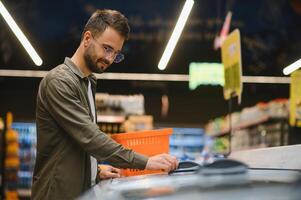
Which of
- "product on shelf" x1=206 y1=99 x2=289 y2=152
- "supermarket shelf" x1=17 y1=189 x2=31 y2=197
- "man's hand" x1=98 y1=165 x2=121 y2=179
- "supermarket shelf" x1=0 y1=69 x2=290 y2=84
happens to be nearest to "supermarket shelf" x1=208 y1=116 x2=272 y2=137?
"product on shelf" x1=206 y1=99 x2=289 y2=152

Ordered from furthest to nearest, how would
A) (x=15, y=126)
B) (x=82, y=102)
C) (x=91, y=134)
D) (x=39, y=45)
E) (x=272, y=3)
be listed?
1. (x=15, y=126)
2. (x=39, y=45)
3. (x=272, y=3)
4. (x=82, y=102)
5. (x=91, y=134)

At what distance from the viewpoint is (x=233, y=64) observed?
507 centimetres

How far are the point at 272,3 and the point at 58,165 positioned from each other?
6.58 m

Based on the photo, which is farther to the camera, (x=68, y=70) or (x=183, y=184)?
(x=68, y=70)

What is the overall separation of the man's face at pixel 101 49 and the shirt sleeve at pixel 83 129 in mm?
214

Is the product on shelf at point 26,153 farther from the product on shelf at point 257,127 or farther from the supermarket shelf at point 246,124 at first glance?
the supermarket shelf at point 246,124

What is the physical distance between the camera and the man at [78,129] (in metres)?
2.57

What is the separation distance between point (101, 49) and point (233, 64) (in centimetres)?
247

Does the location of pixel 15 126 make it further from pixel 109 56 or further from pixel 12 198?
pixel 109 56

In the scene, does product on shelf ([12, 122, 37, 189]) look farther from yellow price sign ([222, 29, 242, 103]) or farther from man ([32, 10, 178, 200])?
man ([32, 10, 178, 200])

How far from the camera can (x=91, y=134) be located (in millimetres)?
2568

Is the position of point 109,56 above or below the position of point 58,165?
above

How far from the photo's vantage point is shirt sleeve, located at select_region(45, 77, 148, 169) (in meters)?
2.56

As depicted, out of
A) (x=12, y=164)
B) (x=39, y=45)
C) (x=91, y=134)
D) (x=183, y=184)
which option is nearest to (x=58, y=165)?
(x=91, y=134)
